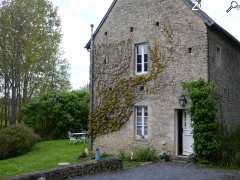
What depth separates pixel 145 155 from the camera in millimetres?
15820

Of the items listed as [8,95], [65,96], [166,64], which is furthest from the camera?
[8,95]

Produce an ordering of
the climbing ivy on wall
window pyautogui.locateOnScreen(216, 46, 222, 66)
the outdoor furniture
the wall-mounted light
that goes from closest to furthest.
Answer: the wall-mounted light
window pyautogui.locateOnScreen(216, 46, 222, 66)
the climbing ivy on wall
the outdoor furniture

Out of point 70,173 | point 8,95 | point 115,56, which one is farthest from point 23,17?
point 70,173

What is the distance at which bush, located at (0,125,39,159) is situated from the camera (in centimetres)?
1933

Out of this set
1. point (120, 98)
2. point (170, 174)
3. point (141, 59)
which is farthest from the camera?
point (120, 98)

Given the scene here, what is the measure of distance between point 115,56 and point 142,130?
13.7 ft

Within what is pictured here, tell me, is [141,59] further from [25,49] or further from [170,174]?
[25,49]

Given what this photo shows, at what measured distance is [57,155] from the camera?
18062mm

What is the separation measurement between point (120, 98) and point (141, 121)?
5.39 ft

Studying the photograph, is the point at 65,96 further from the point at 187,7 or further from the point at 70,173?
the point at 70,173

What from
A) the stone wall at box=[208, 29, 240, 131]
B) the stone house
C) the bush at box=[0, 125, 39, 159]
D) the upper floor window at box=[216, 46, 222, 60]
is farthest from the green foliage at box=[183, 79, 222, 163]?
the bush at box=[0, 125, 39, 159]

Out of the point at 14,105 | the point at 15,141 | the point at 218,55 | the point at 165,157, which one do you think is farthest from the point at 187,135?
the point at 14,105

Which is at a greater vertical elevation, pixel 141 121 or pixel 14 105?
pixel 14 105

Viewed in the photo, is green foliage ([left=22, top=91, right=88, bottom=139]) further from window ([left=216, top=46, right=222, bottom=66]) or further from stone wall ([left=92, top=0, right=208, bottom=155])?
window ([left=216, top=46, right=222, bottom=66])
